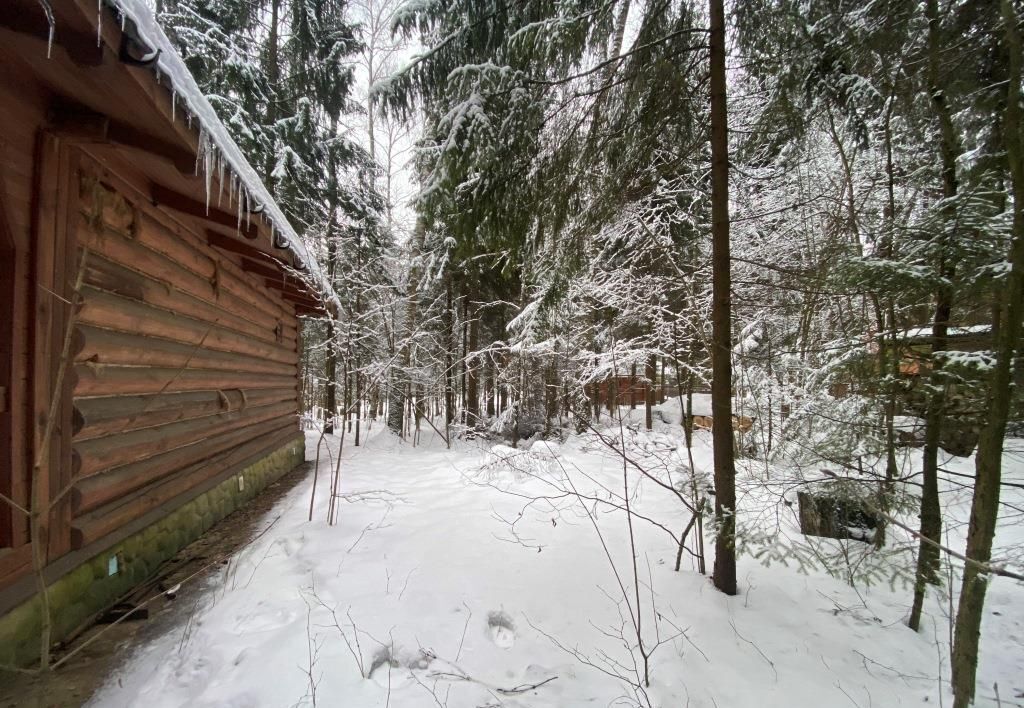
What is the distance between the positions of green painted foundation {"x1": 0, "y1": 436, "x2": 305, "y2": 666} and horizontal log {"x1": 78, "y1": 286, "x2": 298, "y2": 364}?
1.50 meters

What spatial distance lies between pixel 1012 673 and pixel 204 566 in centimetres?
557

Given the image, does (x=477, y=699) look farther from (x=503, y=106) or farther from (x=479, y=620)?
(x=503, y=106)

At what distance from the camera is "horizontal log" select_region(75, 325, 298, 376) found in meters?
2.73

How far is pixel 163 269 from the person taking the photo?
3596 millimetres

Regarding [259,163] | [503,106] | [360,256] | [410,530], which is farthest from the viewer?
[360,256]

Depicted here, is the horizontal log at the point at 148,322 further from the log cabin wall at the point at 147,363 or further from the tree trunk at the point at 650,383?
the tree trunk at the point at 650,383

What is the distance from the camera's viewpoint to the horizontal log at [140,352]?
8.95 ft

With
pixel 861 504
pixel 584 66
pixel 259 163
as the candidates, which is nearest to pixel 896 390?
pixel 861 504

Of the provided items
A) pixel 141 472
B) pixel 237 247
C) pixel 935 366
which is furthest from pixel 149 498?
pixel 935 366

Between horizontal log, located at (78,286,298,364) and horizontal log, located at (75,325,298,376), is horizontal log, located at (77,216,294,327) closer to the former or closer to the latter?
horizontal log, located at (78,286,298,364)

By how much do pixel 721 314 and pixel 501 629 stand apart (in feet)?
8.47

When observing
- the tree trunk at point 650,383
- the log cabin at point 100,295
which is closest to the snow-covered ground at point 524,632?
the log cabin at point 100,295

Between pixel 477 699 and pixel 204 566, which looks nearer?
pixel 477 699

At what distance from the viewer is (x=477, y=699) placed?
210 cm
